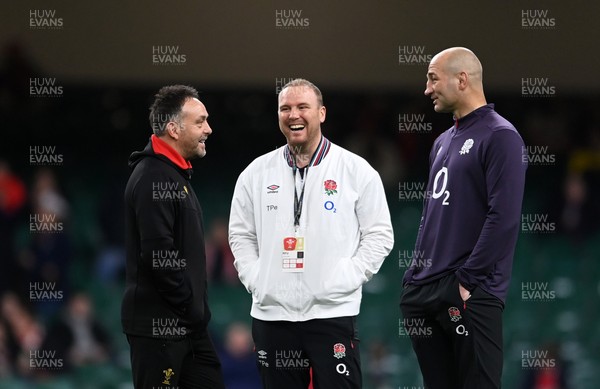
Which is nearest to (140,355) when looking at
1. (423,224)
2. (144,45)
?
(423,224)

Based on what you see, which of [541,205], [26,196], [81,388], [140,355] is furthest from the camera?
[541,205]

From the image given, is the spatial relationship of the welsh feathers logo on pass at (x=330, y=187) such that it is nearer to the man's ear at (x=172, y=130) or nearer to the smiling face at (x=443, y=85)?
the smiling face at (x=443, y=85)

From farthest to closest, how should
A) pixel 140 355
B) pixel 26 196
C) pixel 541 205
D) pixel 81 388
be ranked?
1. pixel 541 205
2. pixel 26 196
3. pixel 81 388
4. pixel 140 355

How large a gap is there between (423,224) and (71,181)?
5650mm

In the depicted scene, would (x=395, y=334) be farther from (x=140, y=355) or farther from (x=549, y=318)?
(x=140, y=355)

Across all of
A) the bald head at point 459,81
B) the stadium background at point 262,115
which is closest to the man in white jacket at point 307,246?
the bald head at point 459,81

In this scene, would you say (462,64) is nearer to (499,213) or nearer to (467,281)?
(499,213)

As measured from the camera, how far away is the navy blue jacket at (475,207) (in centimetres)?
375

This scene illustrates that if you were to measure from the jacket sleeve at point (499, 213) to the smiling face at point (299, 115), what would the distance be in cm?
83

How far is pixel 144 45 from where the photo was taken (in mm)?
8469

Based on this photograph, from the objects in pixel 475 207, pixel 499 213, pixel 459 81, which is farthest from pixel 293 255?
pixel 459 81

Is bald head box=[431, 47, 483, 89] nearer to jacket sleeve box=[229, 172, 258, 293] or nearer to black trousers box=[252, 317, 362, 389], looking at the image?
jacket sleeve box=[229, 172, 258, 293]

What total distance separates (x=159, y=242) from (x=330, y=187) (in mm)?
833

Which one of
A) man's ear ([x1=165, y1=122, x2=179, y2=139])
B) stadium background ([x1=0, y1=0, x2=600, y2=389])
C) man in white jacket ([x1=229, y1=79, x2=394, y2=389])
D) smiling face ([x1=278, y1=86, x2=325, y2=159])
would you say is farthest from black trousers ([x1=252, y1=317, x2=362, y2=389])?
stadium background ([x1=0, y1=0, x2=600, y2=389])
